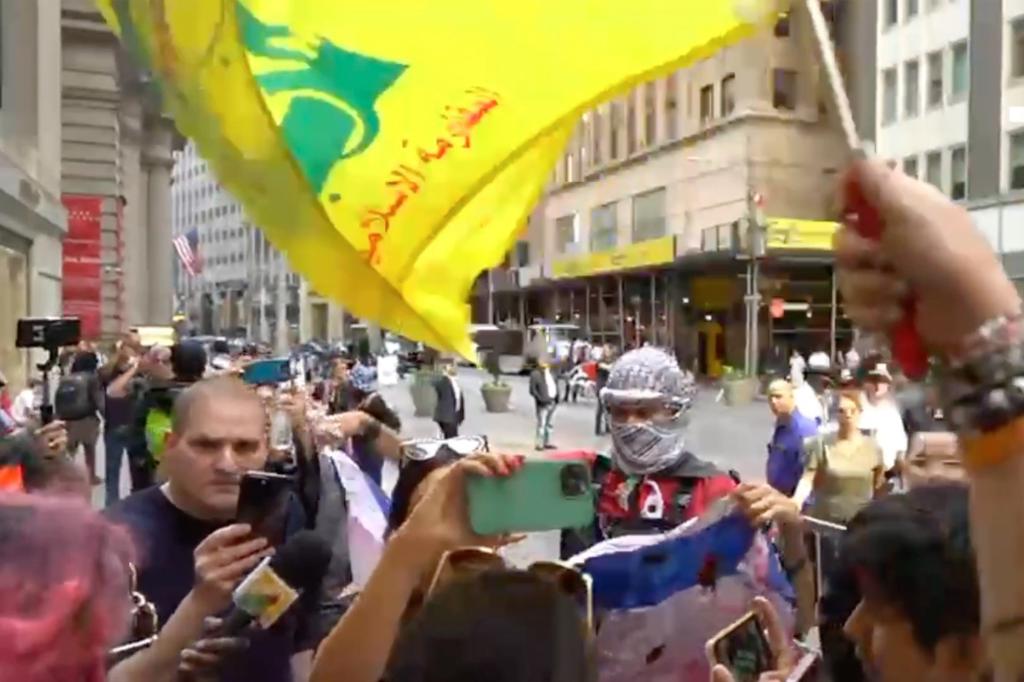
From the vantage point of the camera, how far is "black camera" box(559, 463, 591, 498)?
240 cm

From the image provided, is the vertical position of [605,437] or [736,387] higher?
[736,387]

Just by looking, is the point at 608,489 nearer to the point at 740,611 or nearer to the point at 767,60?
the point at 740,611

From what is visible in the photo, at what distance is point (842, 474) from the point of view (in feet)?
24.4

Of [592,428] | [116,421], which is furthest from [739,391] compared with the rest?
[116,421]

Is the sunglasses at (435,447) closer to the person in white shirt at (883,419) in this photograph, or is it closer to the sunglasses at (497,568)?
the sunglasses at (497,568)

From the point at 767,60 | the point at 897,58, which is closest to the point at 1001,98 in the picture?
the point at 897,58

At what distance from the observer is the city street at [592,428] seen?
17703 mm

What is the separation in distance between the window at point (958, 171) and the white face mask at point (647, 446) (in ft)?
109

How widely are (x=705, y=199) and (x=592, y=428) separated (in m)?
12.0

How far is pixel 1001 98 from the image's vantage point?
111 ft

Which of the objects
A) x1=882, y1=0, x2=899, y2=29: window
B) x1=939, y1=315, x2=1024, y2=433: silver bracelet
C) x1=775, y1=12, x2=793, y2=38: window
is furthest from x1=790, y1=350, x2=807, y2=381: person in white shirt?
x1=882, y1=0, x2=899, y2=29: window

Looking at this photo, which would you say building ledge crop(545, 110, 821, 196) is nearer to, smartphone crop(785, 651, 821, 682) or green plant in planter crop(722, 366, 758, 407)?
smartphone crop(785, 651, 821, 682)

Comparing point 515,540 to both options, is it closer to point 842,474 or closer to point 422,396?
point 842,474

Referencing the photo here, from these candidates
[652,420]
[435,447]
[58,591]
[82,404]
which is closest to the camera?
[58,591]
